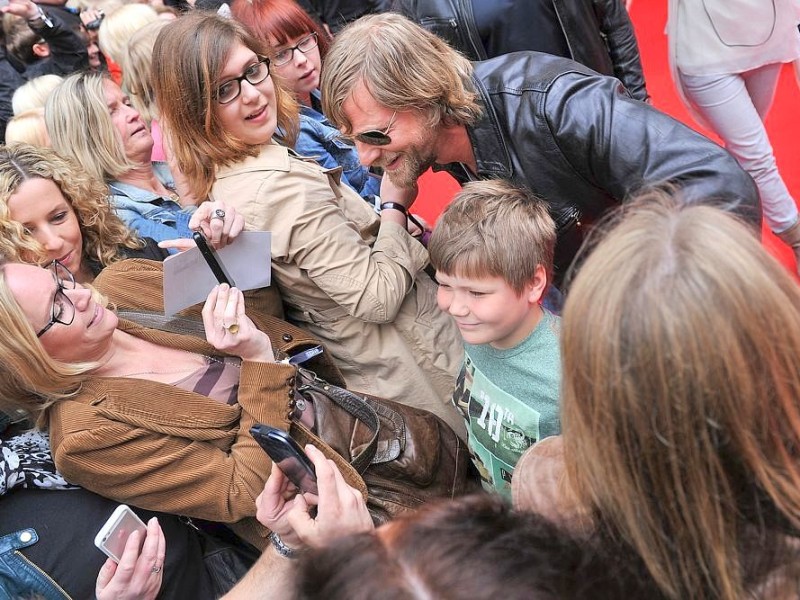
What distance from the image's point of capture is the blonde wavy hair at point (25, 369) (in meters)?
1.56

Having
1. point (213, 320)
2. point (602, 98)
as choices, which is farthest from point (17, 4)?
point (602, 98)

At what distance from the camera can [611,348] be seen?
0.78 meters

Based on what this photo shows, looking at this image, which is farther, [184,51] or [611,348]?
[184,51]

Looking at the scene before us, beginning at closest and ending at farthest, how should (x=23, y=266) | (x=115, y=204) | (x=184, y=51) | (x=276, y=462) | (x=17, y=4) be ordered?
(x=276, y=462) < (x=23, y=266) < (x=184, y=51) < (x=115, y=204) < (x=17, y=4)

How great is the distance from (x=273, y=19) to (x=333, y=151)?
54cm

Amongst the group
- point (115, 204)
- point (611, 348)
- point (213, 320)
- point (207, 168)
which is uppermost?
point (611, 348)

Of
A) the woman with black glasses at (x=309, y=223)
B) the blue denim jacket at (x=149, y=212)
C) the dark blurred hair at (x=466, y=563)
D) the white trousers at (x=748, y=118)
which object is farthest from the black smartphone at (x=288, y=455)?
the white trousers at (x=748, y=118)

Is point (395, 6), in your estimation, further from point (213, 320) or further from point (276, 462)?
point (276, 462)

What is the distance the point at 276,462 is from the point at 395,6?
6.24 feet

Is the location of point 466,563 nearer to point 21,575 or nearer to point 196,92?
point 21,575

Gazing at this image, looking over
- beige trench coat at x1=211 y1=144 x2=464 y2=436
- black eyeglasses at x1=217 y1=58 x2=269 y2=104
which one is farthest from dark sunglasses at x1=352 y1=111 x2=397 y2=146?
black eyeglasses at x1=217 y1=58 x2=269 y2=104

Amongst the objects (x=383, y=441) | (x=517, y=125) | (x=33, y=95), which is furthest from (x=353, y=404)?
(x=33, y=95)

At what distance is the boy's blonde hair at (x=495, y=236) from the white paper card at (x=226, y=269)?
0.41 m

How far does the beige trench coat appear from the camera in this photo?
1832mm
